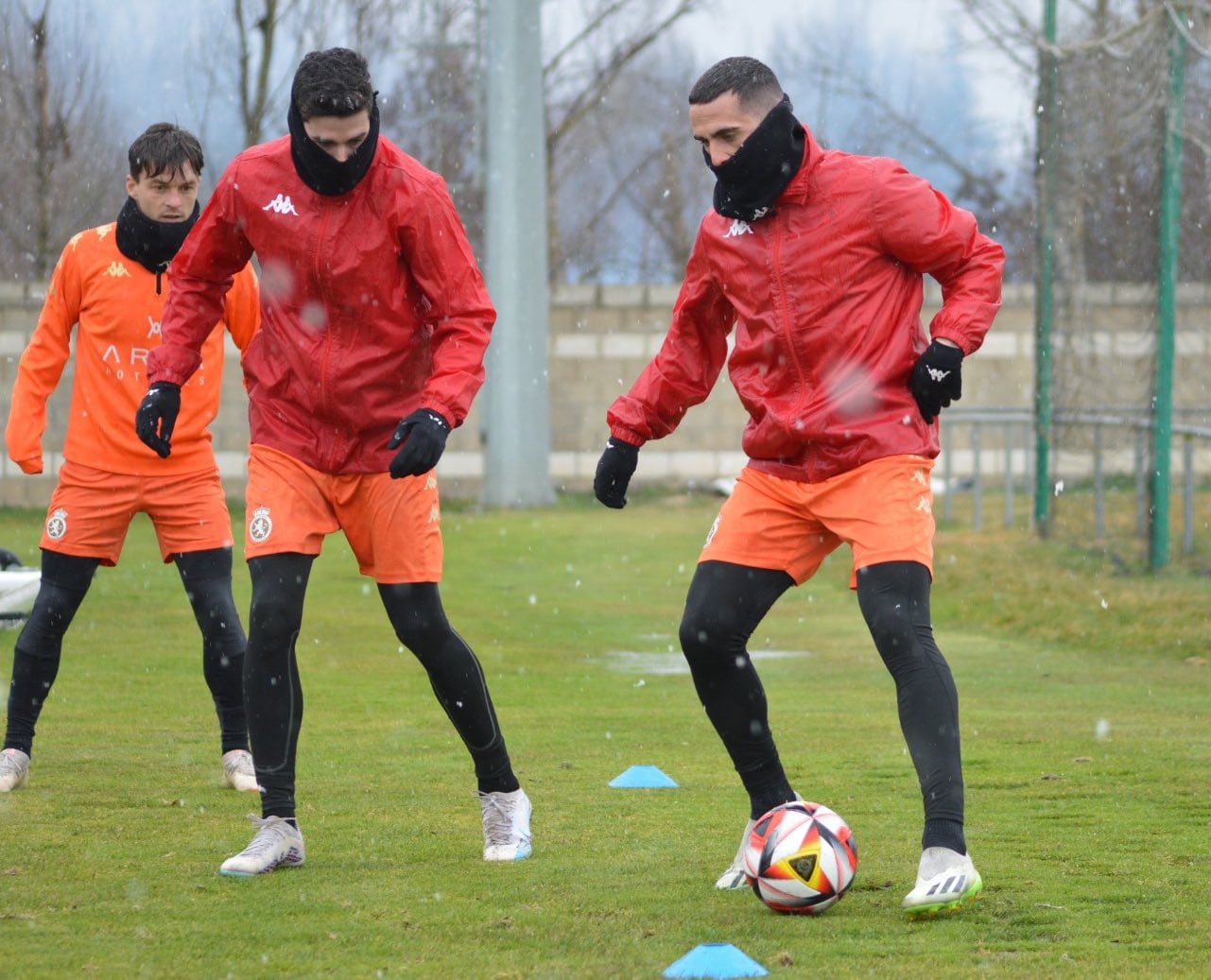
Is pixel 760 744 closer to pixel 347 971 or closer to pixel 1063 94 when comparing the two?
pixel 347 971

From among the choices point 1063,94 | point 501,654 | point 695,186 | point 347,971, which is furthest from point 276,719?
point 695,186

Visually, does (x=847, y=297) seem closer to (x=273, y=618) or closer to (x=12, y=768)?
(x=273, y=618)

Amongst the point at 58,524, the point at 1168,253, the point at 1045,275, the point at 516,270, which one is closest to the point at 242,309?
the point at 58,524

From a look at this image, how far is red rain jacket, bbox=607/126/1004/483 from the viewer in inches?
187

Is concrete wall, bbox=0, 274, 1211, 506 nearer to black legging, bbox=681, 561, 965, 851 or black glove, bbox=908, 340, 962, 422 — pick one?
Result: black legging, bbox=681, 561, 965, 851

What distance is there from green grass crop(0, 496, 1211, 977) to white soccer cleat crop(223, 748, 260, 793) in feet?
0.34

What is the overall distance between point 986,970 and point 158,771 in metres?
3.52

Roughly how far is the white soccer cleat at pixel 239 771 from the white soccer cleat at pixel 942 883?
8.61 ft

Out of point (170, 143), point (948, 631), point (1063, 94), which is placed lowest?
point (948, 631)

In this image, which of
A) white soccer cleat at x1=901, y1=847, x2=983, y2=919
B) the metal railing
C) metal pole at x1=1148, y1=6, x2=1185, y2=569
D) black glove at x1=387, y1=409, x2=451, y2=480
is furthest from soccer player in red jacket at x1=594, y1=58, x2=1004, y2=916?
the metal railing

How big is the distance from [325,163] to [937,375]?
163 cm

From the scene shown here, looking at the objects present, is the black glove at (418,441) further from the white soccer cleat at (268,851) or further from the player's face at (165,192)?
the player's face at (165,192)

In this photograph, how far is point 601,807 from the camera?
19.7ft

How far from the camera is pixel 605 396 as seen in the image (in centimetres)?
2306
